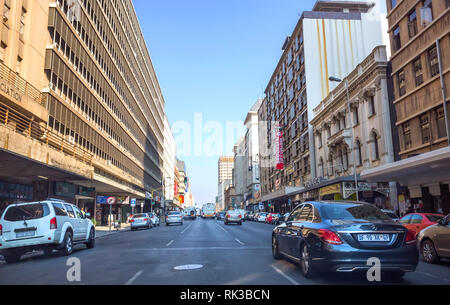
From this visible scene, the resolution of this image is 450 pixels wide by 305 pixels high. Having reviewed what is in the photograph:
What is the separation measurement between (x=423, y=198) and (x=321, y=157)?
17530 mm

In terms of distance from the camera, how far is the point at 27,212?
1170 cm

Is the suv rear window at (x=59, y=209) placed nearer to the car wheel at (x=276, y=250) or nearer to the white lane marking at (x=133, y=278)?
the white lane marking at (x=133, y=278)

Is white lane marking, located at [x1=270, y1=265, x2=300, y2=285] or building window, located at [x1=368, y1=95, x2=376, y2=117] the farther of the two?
building window, located at [x1=368, y1=95, x2=376, y2=117]

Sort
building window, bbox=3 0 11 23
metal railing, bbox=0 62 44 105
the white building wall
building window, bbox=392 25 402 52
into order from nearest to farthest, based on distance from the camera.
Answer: metal railing, bbox=0 62 44 105 < building window, bbox=3 0 11 23 < building window, bbox=392 25 402 52 < the white building wall

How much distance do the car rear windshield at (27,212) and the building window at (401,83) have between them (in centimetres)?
2305

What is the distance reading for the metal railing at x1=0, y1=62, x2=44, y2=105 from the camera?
57.5 feet

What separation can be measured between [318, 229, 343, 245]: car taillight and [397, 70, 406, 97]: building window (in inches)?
850

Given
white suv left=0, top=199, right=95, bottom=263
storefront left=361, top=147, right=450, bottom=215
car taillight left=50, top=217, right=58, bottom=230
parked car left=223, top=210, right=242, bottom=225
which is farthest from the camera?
parked car left=223, top=210, right=242, bottom=225

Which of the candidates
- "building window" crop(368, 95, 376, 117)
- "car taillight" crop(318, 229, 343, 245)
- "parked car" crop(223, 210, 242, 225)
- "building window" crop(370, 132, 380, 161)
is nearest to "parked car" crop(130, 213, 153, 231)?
"parked car" crop(223, 210, 242, 225)

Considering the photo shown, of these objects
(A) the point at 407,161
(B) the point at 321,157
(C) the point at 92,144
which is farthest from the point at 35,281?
(B) the point at 321,157

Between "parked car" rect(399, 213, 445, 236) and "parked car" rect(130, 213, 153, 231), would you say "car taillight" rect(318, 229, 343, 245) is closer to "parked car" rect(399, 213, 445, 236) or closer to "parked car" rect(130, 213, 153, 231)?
"parked car" rect(399, 213, 445, 236)

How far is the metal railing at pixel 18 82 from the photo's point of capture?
17.5 m

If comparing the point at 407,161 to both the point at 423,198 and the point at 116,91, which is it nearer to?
the point at 423,198

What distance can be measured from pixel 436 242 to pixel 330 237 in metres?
5.09
